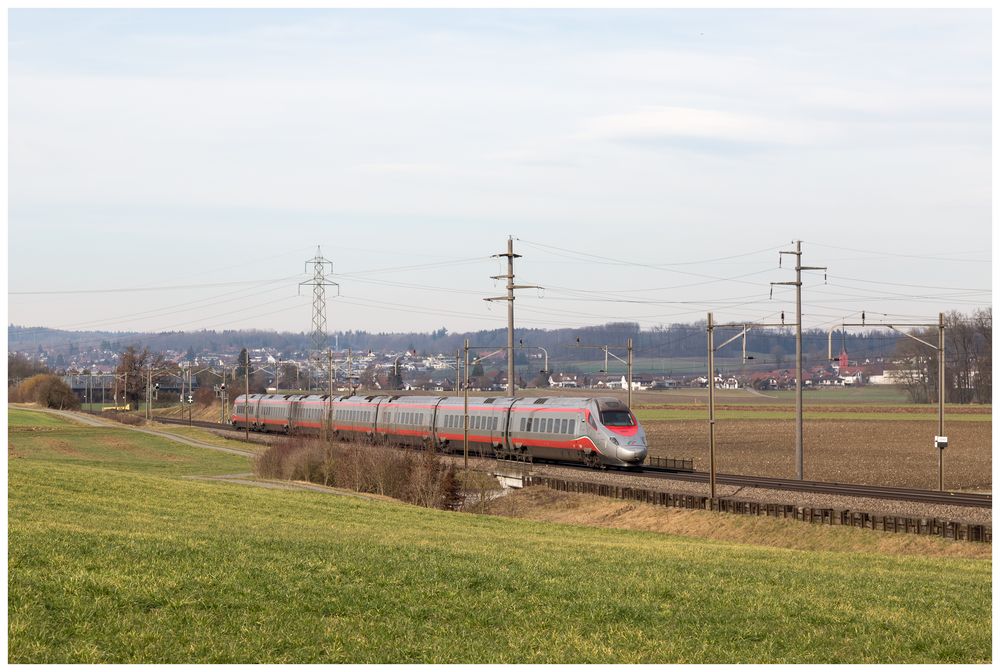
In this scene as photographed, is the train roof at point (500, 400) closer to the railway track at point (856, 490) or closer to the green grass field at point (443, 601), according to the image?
the railway track at point (856, 490)

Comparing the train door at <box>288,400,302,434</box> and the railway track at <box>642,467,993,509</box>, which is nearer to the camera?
the railway track at <box>642,467,993,509</box>

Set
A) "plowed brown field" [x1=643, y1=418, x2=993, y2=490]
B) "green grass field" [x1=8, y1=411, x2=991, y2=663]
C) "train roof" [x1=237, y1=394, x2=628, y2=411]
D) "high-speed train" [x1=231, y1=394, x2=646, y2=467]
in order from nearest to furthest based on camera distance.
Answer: "green grass field" [x1=8, y1=411, x2=991, y2=663] < "high-speed train" [x1=231, y1=394, x2=646, y2=467] < "train roof" [x1=237, y1=394, x2=628, y2=411] < "plowed brown field" [x1=643, y1=418, x2=993, y2=490]

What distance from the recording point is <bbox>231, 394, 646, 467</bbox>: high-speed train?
58438 millimetres

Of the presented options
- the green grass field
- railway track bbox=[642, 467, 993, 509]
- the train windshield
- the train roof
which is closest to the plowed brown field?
railway track bbox=[642, 467, 993, 509]

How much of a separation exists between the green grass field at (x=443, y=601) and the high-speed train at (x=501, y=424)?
3108 centimetres

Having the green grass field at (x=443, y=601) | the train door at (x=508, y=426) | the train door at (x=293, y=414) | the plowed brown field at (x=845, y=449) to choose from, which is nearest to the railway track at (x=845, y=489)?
the train door at (x=508, y=426)

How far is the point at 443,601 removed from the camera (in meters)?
17.2

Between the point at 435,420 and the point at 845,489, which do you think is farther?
the point at 435,420

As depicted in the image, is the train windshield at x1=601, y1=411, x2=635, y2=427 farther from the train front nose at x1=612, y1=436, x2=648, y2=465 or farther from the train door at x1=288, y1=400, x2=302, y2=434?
the train door at x1=288, y1=400, x2=302, y2=434

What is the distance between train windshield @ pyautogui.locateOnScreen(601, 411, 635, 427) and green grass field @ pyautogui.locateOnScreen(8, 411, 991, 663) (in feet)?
101

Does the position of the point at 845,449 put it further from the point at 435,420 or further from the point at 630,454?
the point at 630,454

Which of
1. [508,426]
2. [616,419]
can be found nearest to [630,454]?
[616,419]

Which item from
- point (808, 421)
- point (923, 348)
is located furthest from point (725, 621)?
point (923, 348)

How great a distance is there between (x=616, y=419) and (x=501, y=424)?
998cm
